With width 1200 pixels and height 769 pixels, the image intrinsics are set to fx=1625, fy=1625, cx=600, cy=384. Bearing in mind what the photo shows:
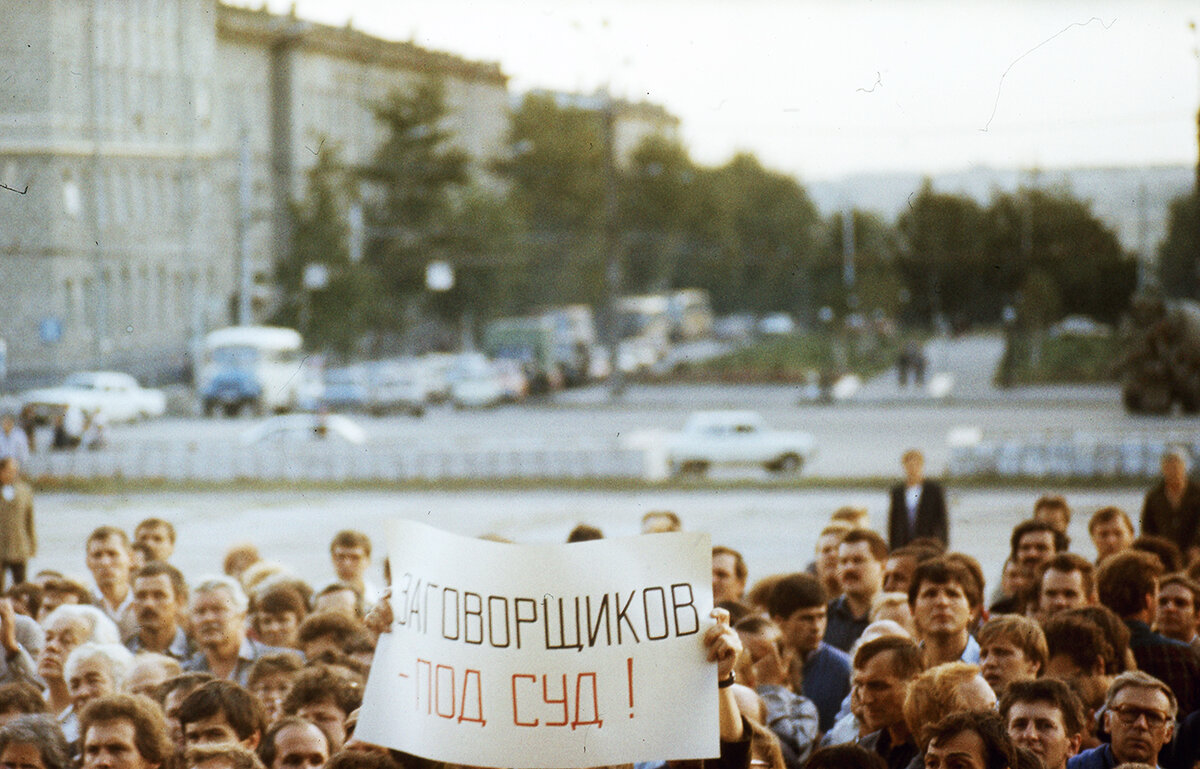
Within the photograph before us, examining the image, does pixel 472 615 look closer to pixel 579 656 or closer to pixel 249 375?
pixel 579 656

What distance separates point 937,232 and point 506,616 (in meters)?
55.0

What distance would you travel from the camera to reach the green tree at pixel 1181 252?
3521 cm

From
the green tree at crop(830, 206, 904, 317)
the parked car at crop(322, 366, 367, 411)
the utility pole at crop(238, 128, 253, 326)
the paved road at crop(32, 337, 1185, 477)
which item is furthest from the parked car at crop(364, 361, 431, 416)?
the green tree at crop(830, 206, 904, 317)

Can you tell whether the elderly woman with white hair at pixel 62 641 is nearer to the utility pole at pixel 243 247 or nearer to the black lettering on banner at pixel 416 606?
the black lettering on banner at pixel 416 606

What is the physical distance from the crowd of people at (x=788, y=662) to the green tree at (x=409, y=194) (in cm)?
5000

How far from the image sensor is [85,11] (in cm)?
1741

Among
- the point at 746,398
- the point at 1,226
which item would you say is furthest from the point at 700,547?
the point at 746,398

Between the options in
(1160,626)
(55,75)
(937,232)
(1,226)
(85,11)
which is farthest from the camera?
(937,232)

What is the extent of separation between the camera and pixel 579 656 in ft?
14.0

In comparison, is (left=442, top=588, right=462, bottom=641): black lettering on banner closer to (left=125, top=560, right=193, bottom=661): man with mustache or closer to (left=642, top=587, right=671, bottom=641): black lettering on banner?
(left=642, top=587, right=671, bottom=641): black lettering on banner

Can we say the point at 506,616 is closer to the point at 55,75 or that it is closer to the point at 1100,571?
the point at 1100,571

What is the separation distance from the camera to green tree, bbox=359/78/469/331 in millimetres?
58562

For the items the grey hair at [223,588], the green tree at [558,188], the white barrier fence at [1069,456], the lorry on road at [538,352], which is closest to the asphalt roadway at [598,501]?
the white barrier fence at [1069,456]

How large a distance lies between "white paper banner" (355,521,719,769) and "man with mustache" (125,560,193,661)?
3206 mm
